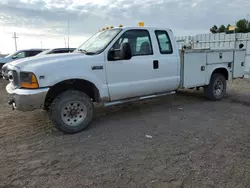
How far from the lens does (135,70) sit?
4965 mm

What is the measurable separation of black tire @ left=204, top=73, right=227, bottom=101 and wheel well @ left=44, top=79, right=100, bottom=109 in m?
3.60

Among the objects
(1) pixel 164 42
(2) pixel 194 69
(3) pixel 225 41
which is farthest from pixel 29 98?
(3) pixel 225 41

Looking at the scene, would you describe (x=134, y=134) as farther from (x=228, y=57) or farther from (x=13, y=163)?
(x=228, y=57)

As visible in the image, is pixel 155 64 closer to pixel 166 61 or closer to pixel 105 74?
pixel 166 61

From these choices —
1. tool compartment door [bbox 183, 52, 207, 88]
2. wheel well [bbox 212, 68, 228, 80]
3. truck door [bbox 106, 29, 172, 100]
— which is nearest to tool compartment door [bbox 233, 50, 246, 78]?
wheel well [bbox 212, 68, 228, 80]

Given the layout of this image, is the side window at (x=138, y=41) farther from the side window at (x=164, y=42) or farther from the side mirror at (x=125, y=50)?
the side mirror at (x=125, y=50)

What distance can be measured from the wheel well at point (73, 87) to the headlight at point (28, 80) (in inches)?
14.2

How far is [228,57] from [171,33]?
220 cm

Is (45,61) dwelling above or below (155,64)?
above

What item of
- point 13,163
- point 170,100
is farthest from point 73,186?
point 170,100

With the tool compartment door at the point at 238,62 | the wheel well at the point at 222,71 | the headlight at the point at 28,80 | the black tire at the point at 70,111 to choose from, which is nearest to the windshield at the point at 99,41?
the black tire at the point at 70,111

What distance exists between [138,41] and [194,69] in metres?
1.83

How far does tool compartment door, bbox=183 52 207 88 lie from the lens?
19.2 ft

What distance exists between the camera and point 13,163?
10.8 feet
